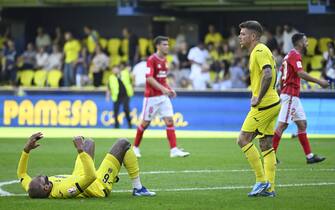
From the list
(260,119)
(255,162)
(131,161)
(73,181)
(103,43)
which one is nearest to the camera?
(73,181)

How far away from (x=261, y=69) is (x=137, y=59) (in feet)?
72.5

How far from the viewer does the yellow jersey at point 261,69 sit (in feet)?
37.2

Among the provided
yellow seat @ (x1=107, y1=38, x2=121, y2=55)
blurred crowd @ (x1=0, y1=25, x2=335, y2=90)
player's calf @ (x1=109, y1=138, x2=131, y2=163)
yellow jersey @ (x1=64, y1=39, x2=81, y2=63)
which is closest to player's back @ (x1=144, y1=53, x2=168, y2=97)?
player's calf @ (x1=109, y1=138, x2=131, y2=163)

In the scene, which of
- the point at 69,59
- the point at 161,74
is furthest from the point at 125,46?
the point at 161,74

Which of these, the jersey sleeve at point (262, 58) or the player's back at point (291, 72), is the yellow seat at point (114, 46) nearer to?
the player's back at point (291, 72)

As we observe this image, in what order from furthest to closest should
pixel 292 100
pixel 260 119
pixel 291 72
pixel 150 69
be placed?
pixel 150 69 → pixel 292 100 → pixel 291 72 → pixel 260 119

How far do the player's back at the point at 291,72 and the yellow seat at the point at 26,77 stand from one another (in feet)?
64.4

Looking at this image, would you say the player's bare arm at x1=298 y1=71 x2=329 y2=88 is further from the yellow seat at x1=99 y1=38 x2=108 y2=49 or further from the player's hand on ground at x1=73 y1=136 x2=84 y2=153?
the yellow seat at x1=99 y1=38 x2=108 y2=49

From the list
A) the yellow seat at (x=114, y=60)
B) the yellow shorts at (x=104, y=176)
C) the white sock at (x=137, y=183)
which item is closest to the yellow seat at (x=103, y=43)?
the yellow seat at (x=114, y=60)

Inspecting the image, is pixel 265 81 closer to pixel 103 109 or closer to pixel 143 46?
pixel 103 109

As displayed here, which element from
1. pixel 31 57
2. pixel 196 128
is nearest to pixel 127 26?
pixel 31 57

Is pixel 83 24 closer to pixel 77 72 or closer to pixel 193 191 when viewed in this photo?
pixel 77 72

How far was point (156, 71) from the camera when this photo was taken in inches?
715

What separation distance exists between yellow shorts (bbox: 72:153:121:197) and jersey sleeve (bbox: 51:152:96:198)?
0.13 metres
